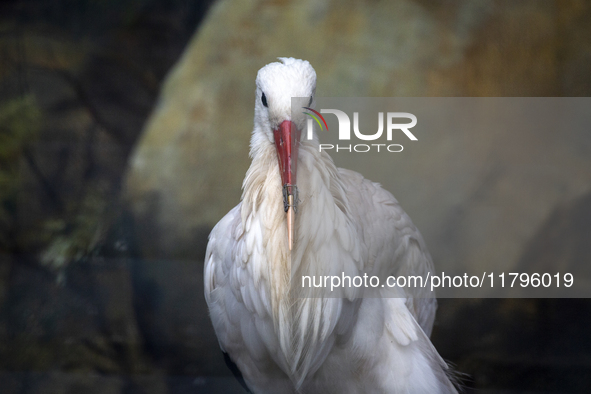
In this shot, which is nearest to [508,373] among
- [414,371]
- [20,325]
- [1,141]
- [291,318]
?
[414,371]

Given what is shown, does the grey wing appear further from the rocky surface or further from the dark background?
the dark background

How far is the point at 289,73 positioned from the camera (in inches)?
33.3

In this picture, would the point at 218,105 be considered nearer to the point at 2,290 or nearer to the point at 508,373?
the point at 2,290

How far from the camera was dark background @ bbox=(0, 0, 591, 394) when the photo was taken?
1.15 meters

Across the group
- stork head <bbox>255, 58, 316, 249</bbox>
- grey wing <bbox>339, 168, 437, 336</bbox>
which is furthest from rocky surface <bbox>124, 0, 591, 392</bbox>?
stork head <bbox>255, 58, 316, 249</bbox>

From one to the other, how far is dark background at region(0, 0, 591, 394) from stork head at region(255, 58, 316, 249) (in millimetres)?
395

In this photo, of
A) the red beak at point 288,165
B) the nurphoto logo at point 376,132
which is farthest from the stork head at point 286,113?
the nurphoto logo at point 376,132

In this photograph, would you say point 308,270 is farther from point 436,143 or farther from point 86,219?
point 86,219

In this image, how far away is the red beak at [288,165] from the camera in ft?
2.53

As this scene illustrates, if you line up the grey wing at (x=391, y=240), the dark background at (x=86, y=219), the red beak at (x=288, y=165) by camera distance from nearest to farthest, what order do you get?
1. the red beak at (x=288, y=165)
2. the grey wing at (x=391, y=240)
3. the dark background at (x=86, y=219)

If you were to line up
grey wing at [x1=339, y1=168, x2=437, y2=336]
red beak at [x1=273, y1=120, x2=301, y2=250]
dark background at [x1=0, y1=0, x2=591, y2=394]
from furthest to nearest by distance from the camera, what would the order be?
dark background at [x1=0, y1=0, x2=591, y2=394]
grey wing at [x1=339, y1=168, x2=437, y2=336]
red beak at [x1=273, y1=120, x2=301, y2=250]

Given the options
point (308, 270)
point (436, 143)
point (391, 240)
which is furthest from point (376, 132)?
point (308, 270)

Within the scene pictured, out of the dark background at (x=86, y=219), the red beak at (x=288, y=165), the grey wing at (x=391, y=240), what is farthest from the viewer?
the dark background at (x=86, y=219)

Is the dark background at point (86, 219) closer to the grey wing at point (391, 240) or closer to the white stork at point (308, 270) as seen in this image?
the white stork at point (308, 270)
